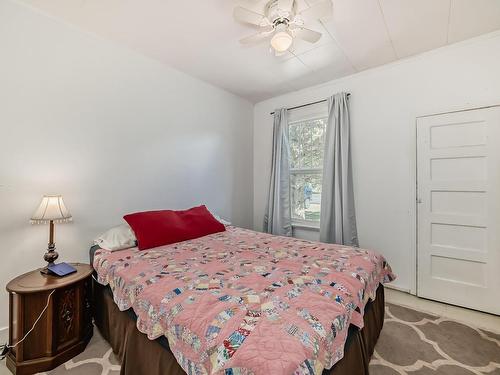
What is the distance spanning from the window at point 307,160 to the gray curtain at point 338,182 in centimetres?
23

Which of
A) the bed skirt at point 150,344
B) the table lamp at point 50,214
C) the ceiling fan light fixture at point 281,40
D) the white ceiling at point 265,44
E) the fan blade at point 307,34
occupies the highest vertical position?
the white ceiling at point 265,44

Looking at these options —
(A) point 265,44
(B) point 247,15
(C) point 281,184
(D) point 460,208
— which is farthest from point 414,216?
(B) point 247,15

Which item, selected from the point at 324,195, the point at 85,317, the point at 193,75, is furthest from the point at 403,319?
the point at 193,75

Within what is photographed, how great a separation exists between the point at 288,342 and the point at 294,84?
125 inches

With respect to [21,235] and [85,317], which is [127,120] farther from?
[85,317]

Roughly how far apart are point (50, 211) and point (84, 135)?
2.56 feet

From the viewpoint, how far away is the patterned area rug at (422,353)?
4.93 feet

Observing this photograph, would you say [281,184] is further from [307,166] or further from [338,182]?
[338,182]

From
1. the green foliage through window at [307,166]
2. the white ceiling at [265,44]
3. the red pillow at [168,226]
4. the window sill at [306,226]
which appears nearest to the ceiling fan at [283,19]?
the white ceiling at [265,44]

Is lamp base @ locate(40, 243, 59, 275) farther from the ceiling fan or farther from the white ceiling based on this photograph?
the ceiling fan

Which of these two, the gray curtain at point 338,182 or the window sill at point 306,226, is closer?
the gray curtain at point 338,182

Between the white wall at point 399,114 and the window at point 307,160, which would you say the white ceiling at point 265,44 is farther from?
the window at point 307,160

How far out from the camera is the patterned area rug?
150 centimetres

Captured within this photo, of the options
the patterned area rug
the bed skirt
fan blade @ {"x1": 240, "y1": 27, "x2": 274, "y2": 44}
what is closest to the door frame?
the patterned area rug
